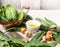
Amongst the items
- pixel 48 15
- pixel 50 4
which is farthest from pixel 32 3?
pixel 48 15

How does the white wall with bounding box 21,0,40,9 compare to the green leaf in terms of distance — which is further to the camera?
the white wall with bounding box 21,0,40,9

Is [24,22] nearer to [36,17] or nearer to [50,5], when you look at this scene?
[36,17]

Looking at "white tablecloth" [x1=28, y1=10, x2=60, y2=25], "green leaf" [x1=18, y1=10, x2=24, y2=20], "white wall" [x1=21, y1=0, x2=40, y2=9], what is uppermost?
"white wall" [x1=21, y1=0, x2=40, y2=9]

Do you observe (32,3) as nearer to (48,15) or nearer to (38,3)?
(38,3)

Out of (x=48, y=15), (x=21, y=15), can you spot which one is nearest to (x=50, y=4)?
(x=48, y=15)

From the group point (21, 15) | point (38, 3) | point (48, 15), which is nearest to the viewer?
point (21, 15)

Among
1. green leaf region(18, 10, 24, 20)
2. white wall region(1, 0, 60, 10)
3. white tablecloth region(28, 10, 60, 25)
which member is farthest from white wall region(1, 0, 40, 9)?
green leaf region(18, 10, 24, 20)

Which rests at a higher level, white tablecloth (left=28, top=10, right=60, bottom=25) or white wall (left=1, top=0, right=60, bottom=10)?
white wall (left=1, top=0, right=60, bottom=10)

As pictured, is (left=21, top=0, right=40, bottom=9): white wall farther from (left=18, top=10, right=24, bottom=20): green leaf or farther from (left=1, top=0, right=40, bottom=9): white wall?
(left=18, top=10, right=24, bottom=20): green leaf

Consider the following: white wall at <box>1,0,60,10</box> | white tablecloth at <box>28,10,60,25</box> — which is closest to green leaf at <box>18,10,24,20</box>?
white tablecloth at <box>28,10,60,25</box>

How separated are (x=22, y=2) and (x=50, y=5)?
23 cm

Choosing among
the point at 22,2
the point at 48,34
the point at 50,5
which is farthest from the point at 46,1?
the point at 48,34

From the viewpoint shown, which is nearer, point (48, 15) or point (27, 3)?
point (48, 15)

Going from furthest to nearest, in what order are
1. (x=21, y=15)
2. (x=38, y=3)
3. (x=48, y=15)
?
(x=38, y=3) → (x=48, y=15) → (x=21, y=15)
